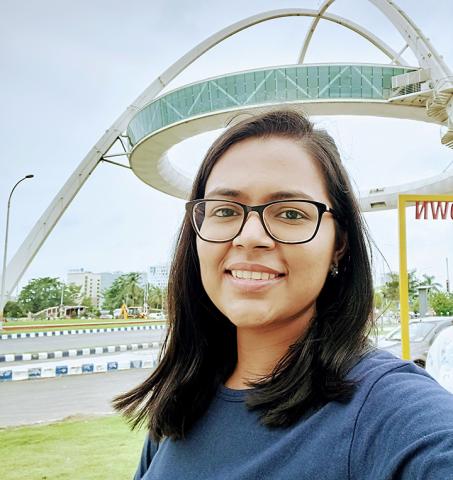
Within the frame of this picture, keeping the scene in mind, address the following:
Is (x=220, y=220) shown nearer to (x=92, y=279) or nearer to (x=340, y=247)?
(x=340, y=247)

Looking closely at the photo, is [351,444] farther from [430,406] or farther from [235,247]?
[235,247]

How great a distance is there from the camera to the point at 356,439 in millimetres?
821

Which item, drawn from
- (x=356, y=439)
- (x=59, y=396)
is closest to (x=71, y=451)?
(x=59, y=396)

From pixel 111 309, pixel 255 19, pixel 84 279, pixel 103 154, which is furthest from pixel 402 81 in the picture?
pixel 84 279

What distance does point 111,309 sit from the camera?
77.8m

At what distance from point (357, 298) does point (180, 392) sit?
0.54 meters

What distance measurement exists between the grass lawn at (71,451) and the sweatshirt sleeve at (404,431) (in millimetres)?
3700

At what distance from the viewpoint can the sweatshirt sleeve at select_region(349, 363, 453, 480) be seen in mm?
726

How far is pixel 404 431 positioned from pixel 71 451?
4.56 m

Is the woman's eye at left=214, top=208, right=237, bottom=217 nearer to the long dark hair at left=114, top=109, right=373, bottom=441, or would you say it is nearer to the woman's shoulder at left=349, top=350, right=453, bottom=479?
the long dark hair at left=114, top=109, right=373, bottom=441

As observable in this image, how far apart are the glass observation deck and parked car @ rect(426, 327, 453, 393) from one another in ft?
70.4

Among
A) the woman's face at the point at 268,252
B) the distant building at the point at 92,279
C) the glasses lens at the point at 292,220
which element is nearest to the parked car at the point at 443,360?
the woman's face at the point at 268,252

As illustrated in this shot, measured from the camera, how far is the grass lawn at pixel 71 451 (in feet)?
13.4

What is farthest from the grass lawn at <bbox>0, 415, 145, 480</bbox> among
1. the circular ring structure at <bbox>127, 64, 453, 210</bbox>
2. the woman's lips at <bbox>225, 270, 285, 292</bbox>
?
the circular ring structure at <bbox>127, 64, 453, 210</bbox>
